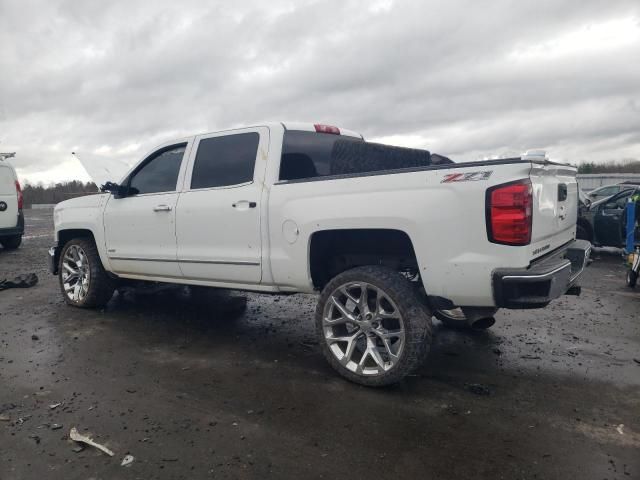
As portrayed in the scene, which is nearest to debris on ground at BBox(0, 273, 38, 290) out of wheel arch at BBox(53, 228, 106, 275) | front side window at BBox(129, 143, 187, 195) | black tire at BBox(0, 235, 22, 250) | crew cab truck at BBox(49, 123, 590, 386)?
wheel arch at BBox(53, 228, 106, 275)

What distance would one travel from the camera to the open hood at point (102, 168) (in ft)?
17.5

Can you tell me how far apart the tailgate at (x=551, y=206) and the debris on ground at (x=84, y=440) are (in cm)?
271

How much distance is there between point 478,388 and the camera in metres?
3.33

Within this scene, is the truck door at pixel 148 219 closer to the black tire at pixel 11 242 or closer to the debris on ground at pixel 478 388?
the debris on ground at pixel 478 388

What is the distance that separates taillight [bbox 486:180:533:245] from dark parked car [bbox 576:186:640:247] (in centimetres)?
722

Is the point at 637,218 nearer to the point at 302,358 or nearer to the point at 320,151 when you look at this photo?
the point at 320,151

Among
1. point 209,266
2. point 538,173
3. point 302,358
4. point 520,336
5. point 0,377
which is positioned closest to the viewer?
point 538,173

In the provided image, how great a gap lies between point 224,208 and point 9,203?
8772mm

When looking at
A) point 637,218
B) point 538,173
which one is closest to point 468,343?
point 538,173

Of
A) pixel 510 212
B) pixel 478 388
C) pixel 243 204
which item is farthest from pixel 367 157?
pixel 478 388

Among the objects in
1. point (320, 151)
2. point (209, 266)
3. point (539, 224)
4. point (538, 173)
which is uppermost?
point (320, 151)

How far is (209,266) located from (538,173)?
9.13 feet

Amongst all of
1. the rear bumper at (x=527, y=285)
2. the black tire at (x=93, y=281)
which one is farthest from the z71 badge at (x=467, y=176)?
the black tire at (x=93, y=281)

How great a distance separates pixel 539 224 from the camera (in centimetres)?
305
